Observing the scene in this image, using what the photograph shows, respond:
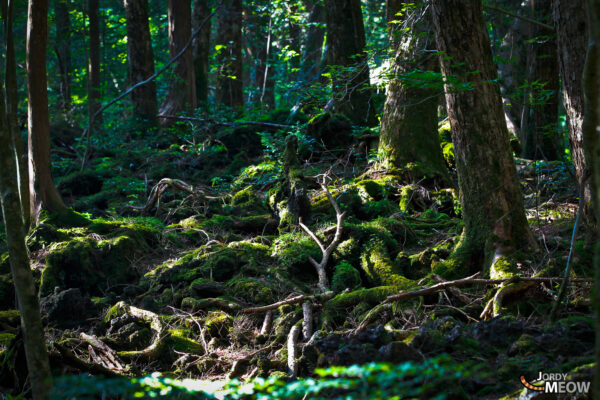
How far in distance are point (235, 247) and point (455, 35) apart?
4.11 m

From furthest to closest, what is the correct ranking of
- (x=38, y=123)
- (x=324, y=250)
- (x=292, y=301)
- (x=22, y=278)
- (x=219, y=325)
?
(x=38, y=123)
(x=324, y=250)
(x=219, y=325)
(x=292, y=301)
(x=22, y=278)

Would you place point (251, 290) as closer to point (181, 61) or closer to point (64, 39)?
point (181, 61)

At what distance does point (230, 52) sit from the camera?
17641 millimetres

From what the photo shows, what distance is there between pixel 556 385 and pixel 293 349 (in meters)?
2.36

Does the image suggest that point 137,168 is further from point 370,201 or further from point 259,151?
point 370,201

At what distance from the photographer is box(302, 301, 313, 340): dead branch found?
530 cm

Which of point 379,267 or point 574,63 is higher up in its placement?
point 574,63

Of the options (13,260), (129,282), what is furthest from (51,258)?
(13,260)

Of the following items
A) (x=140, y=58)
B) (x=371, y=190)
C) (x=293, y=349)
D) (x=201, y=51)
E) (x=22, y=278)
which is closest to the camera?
(x=22, y=278)

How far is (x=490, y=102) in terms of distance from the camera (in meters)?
5.50

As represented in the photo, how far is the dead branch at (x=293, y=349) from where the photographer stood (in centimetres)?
463

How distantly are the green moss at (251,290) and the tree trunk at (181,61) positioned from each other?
10033 millimetres

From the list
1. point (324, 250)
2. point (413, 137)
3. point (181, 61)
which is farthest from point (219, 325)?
point (181, 61)

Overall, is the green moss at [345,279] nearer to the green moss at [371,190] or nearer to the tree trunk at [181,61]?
the green moss at [371,190]
